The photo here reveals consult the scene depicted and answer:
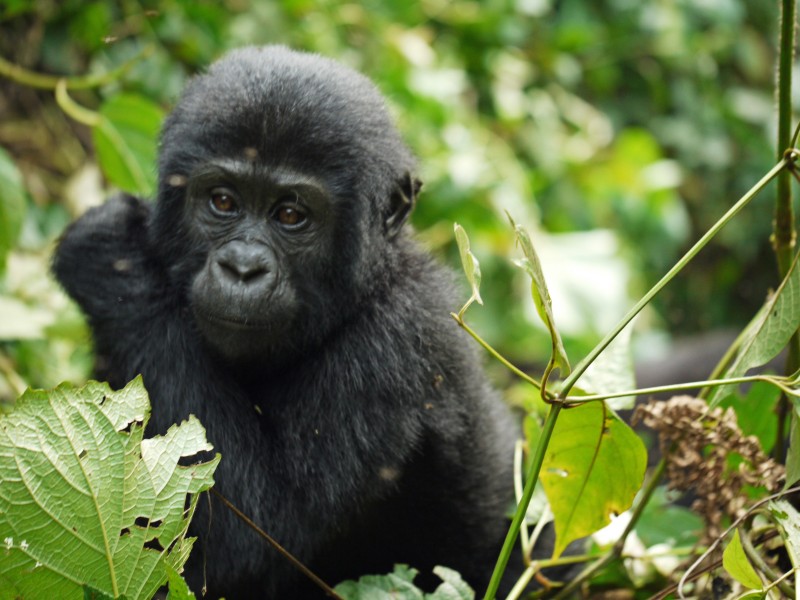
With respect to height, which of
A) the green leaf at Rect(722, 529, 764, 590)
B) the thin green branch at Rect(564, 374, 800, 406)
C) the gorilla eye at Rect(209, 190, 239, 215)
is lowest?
the green leaf at Rect(722, 529, 764, 590)

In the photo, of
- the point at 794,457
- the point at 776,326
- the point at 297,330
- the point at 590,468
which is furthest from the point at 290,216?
the point at 794,457

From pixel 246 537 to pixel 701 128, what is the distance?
5892 mm

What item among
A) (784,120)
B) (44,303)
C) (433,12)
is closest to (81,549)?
(784,120)

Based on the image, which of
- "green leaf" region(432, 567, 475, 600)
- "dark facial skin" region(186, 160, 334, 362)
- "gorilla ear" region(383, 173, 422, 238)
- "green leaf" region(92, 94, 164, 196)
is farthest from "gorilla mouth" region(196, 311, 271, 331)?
"green leaf" region(92, 94, 164, 196)

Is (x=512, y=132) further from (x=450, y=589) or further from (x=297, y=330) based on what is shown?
(x=450, y=589)

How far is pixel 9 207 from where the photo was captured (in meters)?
3.32

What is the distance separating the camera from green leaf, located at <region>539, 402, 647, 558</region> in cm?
198

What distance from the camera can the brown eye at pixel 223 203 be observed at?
8.60ft

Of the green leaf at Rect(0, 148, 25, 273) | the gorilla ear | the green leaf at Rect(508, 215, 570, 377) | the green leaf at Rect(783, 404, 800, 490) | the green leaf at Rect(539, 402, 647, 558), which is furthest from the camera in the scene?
the green leaf at Rect(0, 148, 25, 273)

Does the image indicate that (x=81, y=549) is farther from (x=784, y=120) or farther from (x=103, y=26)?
(x=103, y=26)

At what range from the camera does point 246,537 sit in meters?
2.32

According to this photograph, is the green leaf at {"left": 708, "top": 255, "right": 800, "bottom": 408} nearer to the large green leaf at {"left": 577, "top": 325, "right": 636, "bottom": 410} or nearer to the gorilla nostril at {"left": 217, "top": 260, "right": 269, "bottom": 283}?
the large green leaf at {"left": 577, "top": 325, "right": 636, "bottom": 410}

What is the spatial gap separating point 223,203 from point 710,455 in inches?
54.3

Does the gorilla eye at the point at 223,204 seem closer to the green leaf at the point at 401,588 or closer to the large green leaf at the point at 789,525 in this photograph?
the green leaf at the point at 401,588
